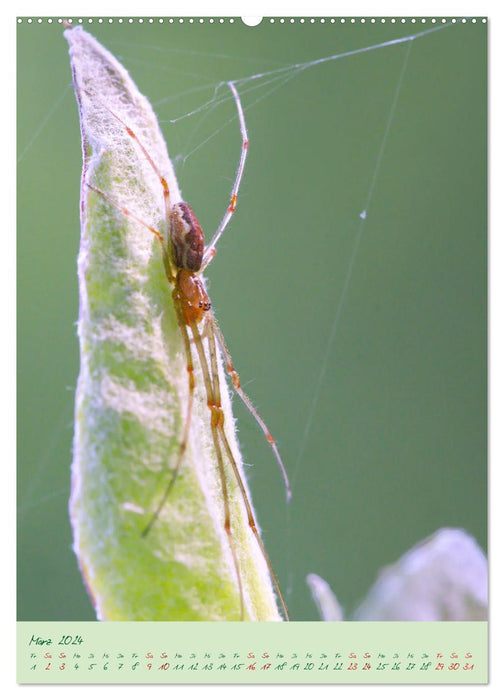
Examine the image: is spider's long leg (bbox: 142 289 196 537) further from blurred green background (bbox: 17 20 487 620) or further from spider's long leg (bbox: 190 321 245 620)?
blurred green background (bbox: 17 20 487 620)

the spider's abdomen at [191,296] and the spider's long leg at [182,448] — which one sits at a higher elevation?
the spider's abdomen at [191,296]

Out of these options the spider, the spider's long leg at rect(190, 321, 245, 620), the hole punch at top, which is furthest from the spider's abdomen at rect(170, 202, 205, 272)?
the hole punch at top

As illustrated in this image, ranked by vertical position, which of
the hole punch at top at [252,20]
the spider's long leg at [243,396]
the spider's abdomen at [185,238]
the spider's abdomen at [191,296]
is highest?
the hole punch at top at [252,20]

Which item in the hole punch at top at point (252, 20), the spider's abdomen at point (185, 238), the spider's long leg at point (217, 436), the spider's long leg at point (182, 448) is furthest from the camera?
the hole punch at top at point (252, 20)

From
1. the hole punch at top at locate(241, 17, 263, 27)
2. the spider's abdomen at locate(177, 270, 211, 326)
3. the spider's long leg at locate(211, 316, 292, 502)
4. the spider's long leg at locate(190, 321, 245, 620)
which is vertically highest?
the hole punch at top at locate(241, 17, 263, 27)

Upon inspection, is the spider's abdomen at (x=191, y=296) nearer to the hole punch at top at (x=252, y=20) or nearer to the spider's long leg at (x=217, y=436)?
the spider's long leg at (x=217, y=436)

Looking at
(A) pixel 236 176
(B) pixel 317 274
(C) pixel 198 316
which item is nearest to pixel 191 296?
(C) pixel 198 316

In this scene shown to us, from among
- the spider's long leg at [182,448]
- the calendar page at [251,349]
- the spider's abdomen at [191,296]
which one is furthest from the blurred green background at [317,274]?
→ the spider's long leg at [182,448]
